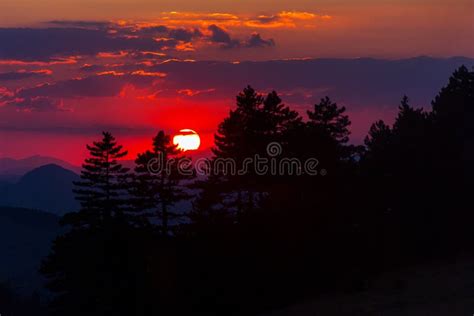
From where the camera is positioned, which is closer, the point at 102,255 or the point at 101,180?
the point at 102,255

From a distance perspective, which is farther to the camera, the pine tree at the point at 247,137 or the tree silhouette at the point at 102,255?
the pine tree at the point at 247,137

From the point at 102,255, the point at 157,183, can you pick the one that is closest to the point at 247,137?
the point at 157,183

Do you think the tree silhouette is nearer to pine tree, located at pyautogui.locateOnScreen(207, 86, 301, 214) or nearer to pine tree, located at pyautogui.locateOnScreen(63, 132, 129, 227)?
pine tree, located at pyautogui.locateOnScreen(63, 132, 129, 227)

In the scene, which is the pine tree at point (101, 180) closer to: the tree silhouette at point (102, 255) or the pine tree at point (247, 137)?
the tree silhouette at point (102, 255)

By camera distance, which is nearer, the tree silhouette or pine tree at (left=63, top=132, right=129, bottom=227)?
the tree silhouette

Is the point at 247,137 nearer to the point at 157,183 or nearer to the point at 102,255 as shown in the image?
Result: the point at 157,183

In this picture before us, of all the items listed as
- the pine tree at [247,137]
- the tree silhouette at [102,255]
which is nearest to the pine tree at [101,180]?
the tree silhouette at [102,255]

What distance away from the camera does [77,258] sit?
49.6 metres

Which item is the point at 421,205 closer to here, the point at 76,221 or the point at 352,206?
the point at 352,206

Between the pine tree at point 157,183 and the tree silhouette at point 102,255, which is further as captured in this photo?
the pine tree at point 157,183

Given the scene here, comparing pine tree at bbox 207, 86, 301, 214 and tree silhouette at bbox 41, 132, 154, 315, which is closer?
tree silhouette at bbox 41, 132, 154, 315

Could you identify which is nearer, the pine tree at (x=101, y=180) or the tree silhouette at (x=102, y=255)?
the tree silhouette at (x=102, y=255)

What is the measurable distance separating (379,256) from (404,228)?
2.31 meters

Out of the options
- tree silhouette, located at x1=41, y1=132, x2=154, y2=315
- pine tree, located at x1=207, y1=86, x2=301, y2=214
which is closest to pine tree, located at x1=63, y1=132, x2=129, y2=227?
tree silhouette, located at x1=41, y1=132, x2=154, y2=315
